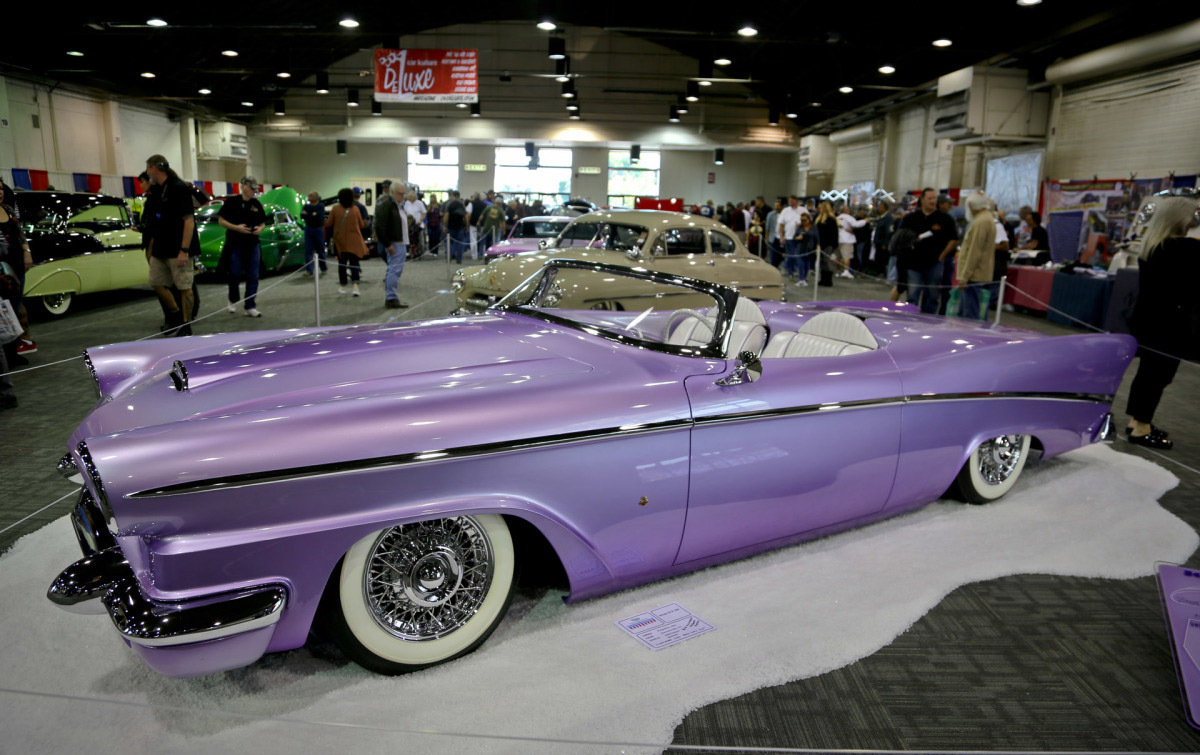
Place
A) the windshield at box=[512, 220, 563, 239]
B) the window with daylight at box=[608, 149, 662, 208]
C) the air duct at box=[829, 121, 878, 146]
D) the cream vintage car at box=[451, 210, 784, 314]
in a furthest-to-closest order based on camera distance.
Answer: the window with daylight at box=[608, 149, 662, 208]
the air duct at box=[829, 121, 878, 146]
the windshield at box=[512, 220, 563, 239]
the cream vintage car at box=[451, 210, 784, 314]

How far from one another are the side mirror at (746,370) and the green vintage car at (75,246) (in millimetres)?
8424

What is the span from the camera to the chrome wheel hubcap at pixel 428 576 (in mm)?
2225

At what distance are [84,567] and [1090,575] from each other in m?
3.54

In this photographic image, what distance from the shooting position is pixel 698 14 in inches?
552

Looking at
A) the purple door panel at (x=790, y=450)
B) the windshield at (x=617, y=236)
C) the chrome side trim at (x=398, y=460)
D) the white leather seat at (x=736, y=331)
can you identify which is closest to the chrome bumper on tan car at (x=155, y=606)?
the chrome side trim at (x=398, y=460)

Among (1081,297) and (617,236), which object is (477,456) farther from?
(1081,297)

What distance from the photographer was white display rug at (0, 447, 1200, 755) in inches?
81.0

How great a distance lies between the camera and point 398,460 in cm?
210

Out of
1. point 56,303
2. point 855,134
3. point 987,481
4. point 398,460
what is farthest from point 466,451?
point 855,134

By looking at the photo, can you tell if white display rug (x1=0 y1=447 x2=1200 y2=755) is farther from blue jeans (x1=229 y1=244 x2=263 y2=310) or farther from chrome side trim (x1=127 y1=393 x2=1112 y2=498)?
blue jeans (x1=229 y1=244 x2=263 y2=310)

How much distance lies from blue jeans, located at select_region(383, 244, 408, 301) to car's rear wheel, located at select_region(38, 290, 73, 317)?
3553mm

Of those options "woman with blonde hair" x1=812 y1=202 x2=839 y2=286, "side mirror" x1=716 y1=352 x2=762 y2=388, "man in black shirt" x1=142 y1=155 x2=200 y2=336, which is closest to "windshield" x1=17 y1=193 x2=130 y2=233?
"man in black shirt" x1=142 y1=155 x2=200 y2=336

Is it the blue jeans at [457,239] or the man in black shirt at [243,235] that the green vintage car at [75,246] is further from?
the blue jeans at [457,239]

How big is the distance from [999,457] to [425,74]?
13.9 meters
